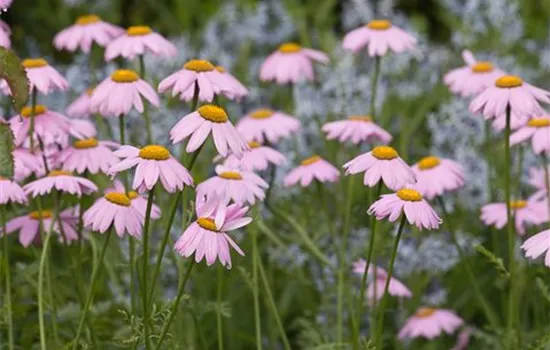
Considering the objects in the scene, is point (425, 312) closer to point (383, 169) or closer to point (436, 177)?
point (436, 177)

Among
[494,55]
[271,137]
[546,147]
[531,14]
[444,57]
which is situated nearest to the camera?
[546,147]

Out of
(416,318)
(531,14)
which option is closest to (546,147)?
(416,318)

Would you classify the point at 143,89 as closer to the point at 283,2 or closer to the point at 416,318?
the point at 416,318

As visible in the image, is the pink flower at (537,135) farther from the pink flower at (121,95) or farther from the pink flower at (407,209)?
the pink flower at (121,95)

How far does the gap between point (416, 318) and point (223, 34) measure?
79.0 inches

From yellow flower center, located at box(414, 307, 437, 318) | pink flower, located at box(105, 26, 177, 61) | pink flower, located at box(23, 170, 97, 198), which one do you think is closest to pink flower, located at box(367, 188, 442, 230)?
pink flower, located at box(23, 170, 97, 198)

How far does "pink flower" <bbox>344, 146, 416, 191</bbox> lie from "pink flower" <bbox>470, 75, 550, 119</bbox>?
0.26 meters

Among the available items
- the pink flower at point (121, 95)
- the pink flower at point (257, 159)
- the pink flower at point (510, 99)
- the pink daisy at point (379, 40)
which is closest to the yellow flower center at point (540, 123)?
the pink flower at point (510, 99)

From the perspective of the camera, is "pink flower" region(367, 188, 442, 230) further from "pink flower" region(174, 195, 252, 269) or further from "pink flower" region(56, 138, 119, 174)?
"pink flower" region(56, 138, 119, 174)

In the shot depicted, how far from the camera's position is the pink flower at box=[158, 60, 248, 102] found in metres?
2.10

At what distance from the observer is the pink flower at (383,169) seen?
197cm

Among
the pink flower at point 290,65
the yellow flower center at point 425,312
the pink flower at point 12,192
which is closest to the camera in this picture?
the pink flower at point 12,192

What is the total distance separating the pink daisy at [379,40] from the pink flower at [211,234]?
1.06 meters

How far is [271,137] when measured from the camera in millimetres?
2730
